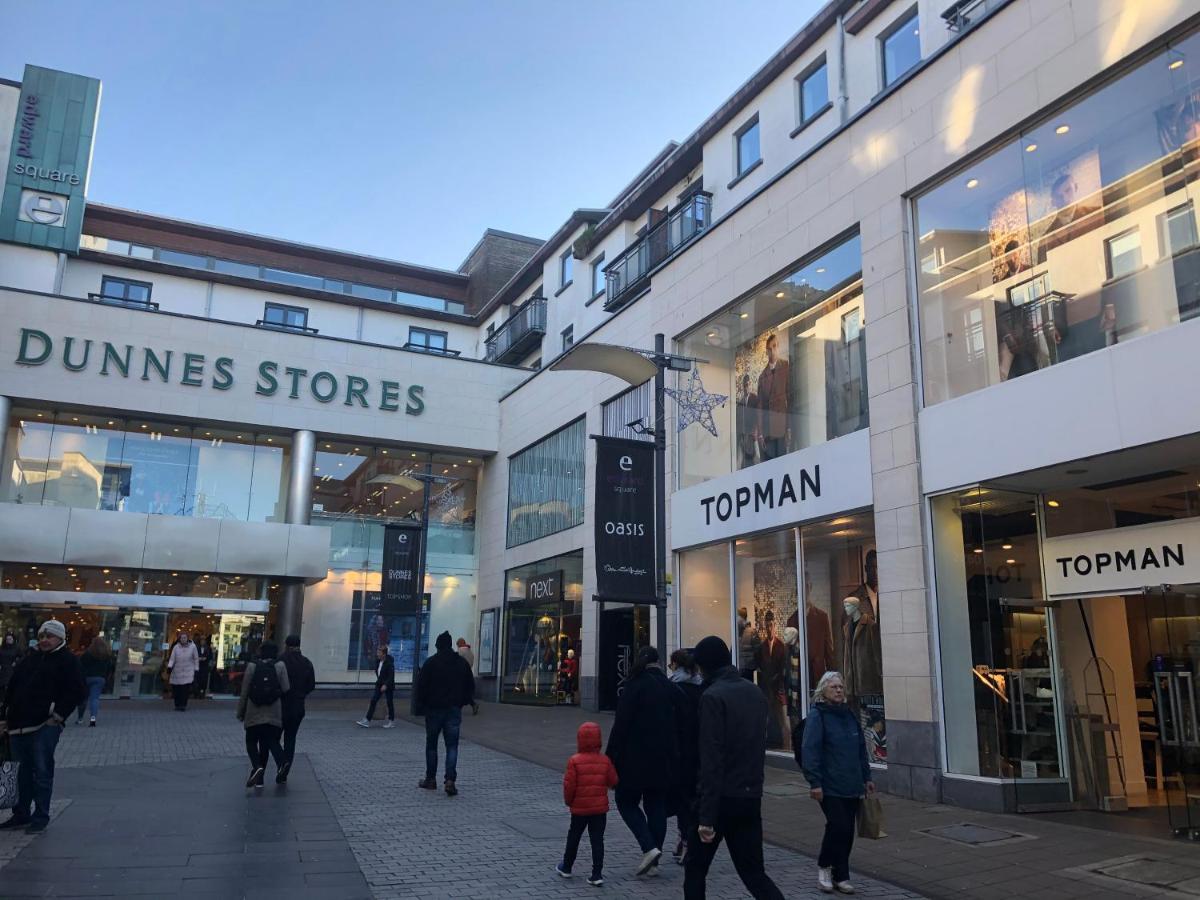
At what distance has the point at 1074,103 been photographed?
34.6 feet

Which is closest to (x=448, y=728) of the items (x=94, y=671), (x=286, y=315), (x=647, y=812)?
(x=647, y=812)

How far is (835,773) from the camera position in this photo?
6859mm

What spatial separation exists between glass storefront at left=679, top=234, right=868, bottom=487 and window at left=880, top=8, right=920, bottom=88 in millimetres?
4992

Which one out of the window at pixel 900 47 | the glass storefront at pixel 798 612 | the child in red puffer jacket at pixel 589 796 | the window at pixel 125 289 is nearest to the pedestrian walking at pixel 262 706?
the child in red puffer jacket at pixel 589 796

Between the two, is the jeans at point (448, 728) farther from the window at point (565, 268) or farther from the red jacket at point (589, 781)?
the window at point (565, 268)

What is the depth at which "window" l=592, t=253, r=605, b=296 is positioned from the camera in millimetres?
27142

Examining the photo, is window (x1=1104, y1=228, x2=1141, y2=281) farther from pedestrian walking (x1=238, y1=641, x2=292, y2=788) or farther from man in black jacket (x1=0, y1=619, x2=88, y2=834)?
man in black jacket (x1=0, y1=619, x2=88, y2=834)

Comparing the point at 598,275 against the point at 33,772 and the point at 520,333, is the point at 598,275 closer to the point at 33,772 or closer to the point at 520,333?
the point at 520,333

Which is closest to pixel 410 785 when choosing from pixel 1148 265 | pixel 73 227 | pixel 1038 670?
pixel 1038 670

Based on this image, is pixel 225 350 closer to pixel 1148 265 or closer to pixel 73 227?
pixel 73 227

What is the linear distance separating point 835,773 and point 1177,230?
6.51m

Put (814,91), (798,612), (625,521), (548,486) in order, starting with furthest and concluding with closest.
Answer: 1. (548,486)
2. (814,91)
3. (798,612)
4. (625,521)

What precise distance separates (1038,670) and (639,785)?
5.84 m

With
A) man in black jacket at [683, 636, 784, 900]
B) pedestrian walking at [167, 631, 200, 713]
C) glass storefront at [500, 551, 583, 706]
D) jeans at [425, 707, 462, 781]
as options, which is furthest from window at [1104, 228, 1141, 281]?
pedestrian walking at [167, 631, 200, 713]
